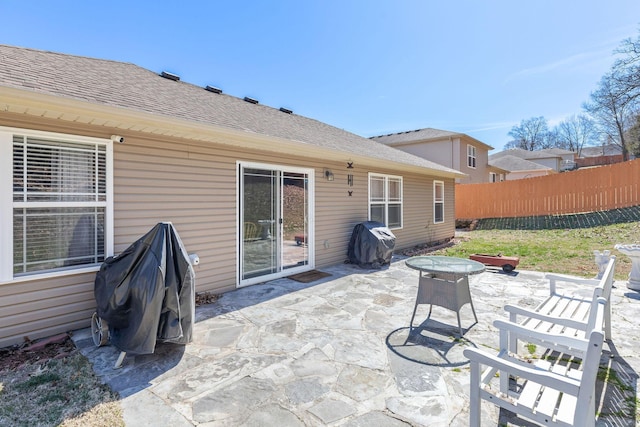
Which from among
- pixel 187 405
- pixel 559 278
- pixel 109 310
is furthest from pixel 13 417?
pixel 559 278

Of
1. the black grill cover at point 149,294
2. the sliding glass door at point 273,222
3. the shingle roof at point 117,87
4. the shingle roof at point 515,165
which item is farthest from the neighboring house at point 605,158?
the black grill cover at point 149,294

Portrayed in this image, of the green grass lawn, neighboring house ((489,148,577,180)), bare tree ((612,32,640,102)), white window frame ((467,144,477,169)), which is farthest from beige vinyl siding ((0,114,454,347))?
neighboring house ((489,148,577,180))

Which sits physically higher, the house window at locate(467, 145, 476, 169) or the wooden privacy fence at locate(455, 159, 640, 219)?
the house window at locate(467, 145, 476, 169)

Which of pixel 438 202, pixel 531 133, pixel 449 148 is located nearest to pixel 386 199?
pixel 438 202

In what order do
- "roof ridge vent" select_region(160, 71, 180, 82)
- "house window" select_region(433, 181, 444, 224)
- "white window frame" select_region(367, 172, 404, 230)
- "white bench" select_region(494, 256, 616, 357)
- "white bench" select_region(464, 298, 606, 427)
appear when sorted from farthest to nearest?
"house window" select_region(433, 181, 444, 224) < "white window frame" select_region(367, 172, 404, 230) < "roof ridge vent" select_region(160, 71, 180, 82) < "white bench" select_region(494, 256, 616, 357) < "white bench" select_region(464, 298, 606, 427)

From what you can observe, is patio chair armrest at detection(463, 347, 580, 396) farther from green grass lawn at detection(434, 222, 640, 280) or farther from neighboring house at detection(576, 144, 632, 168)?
neighboring house at detection(576, 144, 632, 168)

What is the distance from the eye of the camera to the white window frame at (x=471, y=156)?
1759cm

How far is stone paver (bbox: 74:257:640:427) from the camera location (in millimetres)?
2066

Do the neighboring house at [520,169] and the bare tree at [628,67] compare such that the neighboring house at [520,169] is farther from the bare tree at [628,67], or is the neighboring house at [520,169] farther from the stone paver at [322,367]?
the stone paver at [322,367]

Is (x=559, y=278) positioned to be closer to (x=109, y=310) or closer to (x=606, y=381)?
(x=606, y=381)

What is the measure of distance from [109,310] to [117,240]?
3.82 ft

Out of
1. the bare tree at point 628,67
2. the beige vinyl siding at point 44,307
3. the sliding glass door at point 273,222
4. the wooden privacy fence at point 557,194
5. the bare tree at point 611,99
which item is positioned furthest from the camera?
the bare tree at point 611,99

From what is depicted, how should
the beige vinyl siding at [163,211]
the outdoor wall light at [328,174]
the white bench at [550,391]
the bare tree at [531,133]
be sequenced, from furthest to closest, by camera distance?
the bare tree at [531,133] < the outdoor wall light at [328,174] < the beige vinyl siding at [163,211] < the white bench at [550,391]

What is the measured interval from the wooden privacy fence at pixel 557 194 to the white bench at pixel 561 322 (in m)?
12.6
